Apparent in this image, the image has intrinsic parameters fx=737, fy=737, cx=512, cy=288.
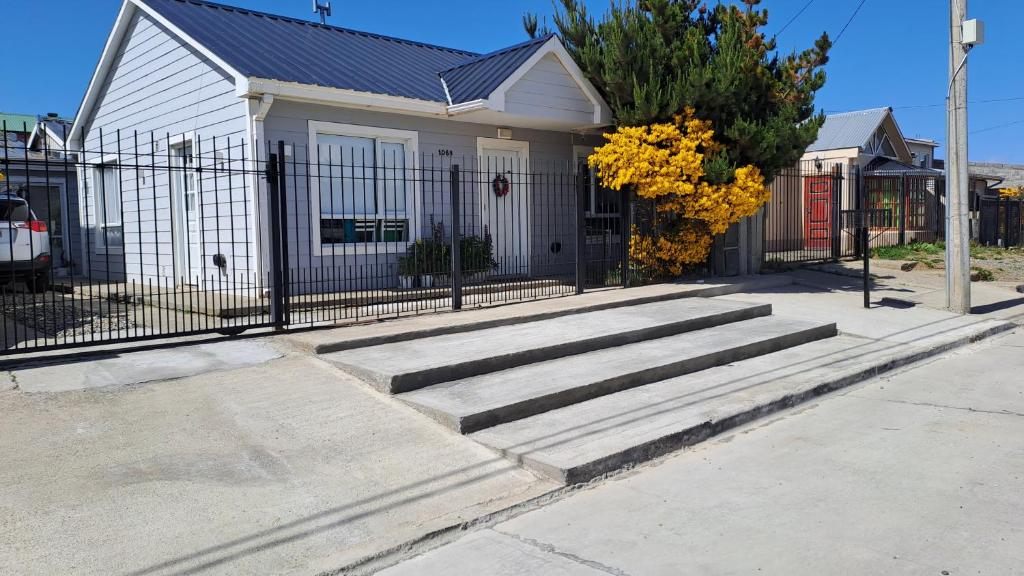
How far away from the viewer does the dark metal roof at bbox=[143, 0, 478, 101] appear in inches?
427

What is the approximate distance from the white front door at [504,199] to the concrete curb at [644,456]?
20.9 ft

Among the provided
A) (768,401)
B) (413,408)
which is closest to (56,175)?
(413,408)

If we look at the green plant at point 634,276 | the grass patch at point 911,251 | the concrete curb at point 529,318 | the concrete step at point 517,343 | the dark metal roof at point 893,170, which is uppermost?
the dark metal roof at point 893,170

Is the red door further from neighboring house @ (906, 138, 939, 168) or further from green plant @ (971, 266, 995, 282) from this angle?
neighboring house @ (906, 138, 939, 168)

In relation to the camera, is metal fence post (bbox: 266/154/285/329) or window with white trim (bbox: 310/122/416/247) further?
window with white trim (bbox: 310/122/416/247)

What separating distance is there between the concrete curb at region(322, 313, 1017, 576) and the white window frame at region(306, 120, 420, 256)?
572cm

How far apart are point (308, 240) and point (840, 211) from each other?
11.8 metres

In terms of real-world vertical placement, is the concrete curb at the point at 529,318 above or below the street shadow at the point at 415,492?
above

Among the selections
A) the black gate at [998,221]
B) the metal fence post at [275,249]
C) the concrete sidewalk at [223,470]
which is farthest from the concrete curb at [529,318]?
the black gate at [998,221]

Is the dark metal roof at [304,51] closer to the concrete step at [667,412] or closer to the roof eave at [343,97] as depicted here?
the roof eave at [343,97]

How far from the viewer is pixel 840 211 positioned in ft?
54.1

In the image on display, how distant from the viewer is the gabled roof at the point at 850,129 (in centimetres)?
2452

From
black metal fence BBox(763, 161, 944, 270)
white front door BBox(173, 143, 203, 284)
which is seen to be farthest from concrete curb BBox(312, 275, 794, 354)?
white front door BBox(173, 143, 203, 284)

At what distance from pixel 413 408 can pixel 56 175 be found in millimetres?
15934
